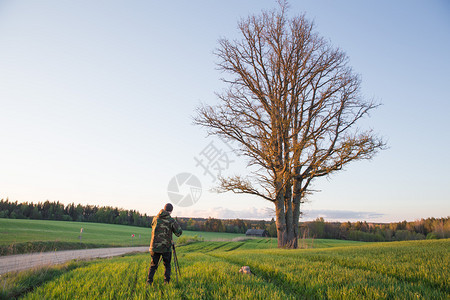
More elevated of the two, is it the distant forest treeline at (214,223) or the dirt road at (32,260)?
the dirt road at (32,260)

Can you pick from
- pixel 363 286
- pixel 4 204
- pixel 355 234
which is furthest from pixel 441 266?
pixel 4 204

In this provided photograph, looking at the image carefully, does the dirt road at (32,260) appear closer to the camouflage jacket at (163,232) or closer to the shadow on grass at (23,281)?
the shadow on grass at (23,281)

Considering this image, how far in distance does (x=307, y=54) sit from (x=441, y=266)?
642 inches

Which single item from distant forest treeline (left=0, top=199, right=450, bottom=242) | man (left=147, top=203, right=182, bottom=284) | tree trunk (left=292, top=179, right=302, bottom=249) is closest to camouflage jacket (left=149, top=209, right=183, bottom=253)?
man (left=147, top=203, right=182, bottom=284)

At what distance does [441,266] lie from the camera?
20.3 ft

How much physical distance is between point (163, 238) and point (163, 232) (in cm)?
16

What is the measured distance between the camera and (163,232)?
657cm

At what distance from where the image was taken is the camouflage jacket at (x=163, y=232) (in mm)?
6453

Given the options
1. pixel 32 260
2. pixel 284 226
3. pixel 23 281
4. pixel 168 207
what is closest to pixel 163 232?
pixel 168 207

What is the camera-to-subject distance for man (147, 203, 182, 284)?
6410 millimetres

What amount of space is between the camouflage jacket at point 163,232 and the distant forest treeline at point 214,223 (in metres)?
66.4

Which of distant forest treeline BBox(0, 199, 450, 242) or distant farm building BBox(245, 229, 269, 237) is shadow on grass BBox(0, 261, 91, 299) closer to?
distant forest treeline BBox(0, 199, 450, 242)

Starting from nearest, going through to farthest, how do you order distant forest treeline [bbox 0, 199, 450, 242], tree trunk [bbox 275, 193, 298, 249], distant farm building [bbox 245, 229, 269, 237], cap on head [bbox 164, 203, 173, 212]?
cap on head [bbox 164, 203, 173, 212] → tree trunk [bbox 275, 193, 298, 249] → distant forest treeline [bbox 0, 199, 450, 242] → distant farm building [bbox 245, 229, 269, 237]

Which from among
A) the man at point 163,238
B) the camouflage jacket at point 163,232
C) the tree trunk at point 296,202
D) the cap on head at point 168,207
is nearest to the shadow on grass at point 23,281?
the man at point 163,238
